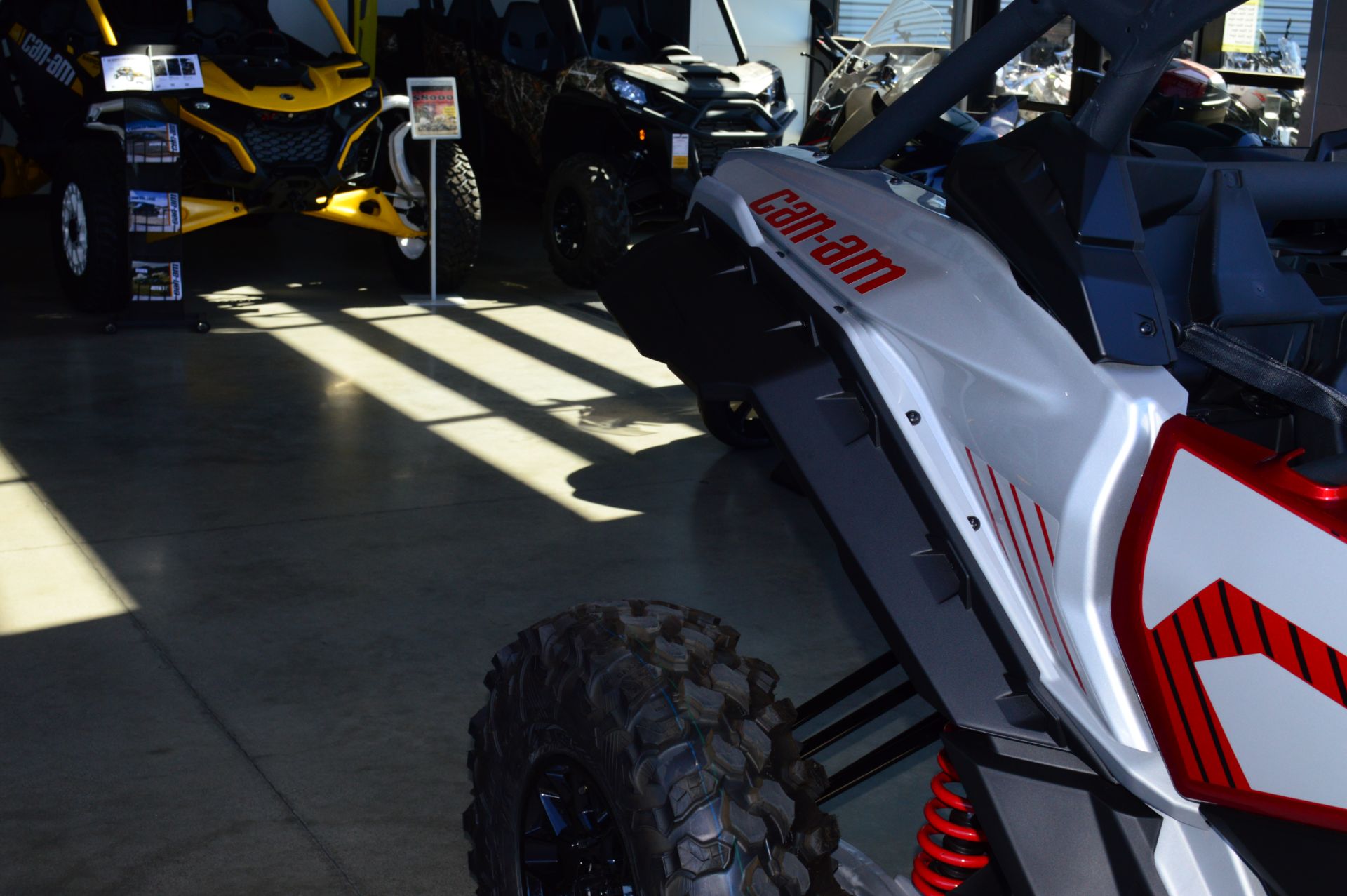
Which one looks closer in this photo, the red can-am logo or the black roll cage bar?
the red can-am logo

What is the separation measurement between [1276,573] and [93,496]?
149 inches

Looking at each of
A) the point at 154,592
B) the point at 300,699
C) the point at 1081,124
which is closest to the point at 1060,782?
the point at 1081,124

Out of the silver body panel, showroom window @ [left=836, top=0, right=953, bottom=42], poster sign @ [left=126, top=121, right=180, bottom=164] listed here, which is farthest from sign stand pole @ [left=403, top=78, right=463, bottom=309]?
the silver body panel

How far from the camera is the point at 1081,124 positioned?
1479mm

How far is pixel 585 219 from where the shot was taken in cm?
764

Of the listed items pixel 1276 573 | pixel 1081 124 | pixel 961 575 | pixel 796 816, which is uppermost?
pixel 1081 124

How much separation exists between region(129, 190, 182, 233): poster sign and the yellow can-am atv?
0.33ft

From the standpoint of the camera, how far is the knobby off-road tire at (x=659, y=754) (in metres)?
1.54

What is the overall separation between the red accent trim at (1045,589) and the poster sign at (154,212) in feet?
18.4

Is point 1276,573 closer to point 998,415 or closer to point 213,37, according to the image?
point 998,415

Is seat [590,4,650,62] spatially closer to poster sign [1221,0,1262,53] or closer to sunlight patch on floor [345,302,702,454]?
sunlight patch on floor [345,302,702,454]

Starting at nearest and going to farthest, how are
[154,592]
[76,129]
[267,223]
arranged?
[154,592], [76,129], [267,223]

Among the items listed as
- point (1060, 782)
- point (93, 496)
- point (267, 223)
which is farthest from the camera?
point (267, 223)

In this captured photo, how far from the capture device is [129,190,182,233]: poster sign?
6.32 metres
